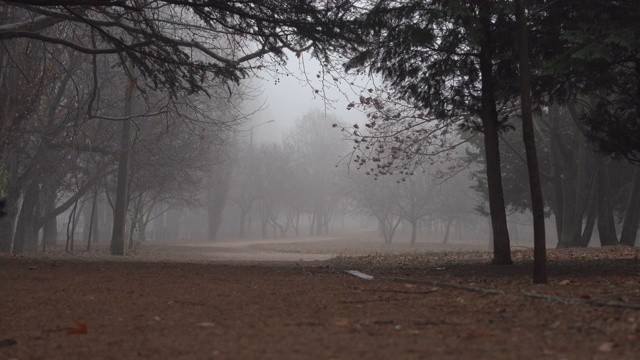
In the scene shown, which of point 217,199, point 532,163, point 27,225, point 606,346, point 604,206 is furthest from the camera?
point 217,199

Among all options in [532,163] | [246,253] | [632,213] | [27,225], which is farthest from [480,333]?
[246,253]

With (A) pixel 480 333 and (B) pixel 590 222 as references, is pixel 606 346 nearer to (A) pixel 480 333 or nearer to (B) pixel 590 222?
(A) pixel 480 333

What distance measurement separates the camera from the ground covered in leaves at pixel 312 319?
3695 mm

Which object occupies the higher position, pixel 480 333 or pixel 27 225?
pixel 27 225

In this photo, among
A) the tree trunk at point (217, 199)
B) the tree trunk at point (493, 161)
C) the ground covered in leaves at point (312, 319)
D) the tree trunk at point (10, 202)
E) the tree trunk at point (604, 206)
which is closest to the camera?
the ground covered in leaves at point (312, 319)

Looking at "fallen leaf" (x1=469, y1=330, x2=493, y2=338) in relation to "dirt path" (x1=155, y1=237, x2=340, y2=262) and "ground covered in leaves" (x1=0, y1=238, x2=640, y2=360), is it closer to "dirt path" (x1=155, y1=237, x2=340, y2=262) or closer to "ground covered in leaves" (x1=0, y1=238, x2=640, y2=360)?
"ground covered in leaves" (x1=0, y1=238, x2=640, y2=360)

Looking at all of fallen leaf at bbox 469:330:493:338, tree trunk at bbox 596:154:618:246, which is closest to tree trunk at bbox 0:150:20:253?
fallen leaf at bbox 469:330:493:338

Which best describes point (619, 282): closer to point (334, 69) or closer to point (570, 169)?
point (334, 69)

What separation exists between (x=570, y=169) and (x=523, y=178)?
5.48 metres

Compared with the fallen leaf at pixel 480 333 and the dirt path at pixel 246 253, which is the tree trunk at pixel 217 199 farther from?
the fallen leaf at pixel 480 333

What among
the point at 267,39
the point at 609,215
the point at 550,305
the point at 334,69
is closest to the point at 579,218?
the point at 609,215

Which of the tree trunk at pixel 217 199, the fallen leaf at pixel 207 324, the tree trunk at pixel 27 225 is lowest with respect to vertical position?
the fallen leaf at pixel 207 324

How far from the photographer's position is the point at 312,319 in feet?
15.8

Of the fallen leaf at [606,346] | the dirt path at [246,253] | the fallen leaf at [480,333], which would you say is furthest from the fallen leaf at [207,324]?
the dirt path at [246,253]
